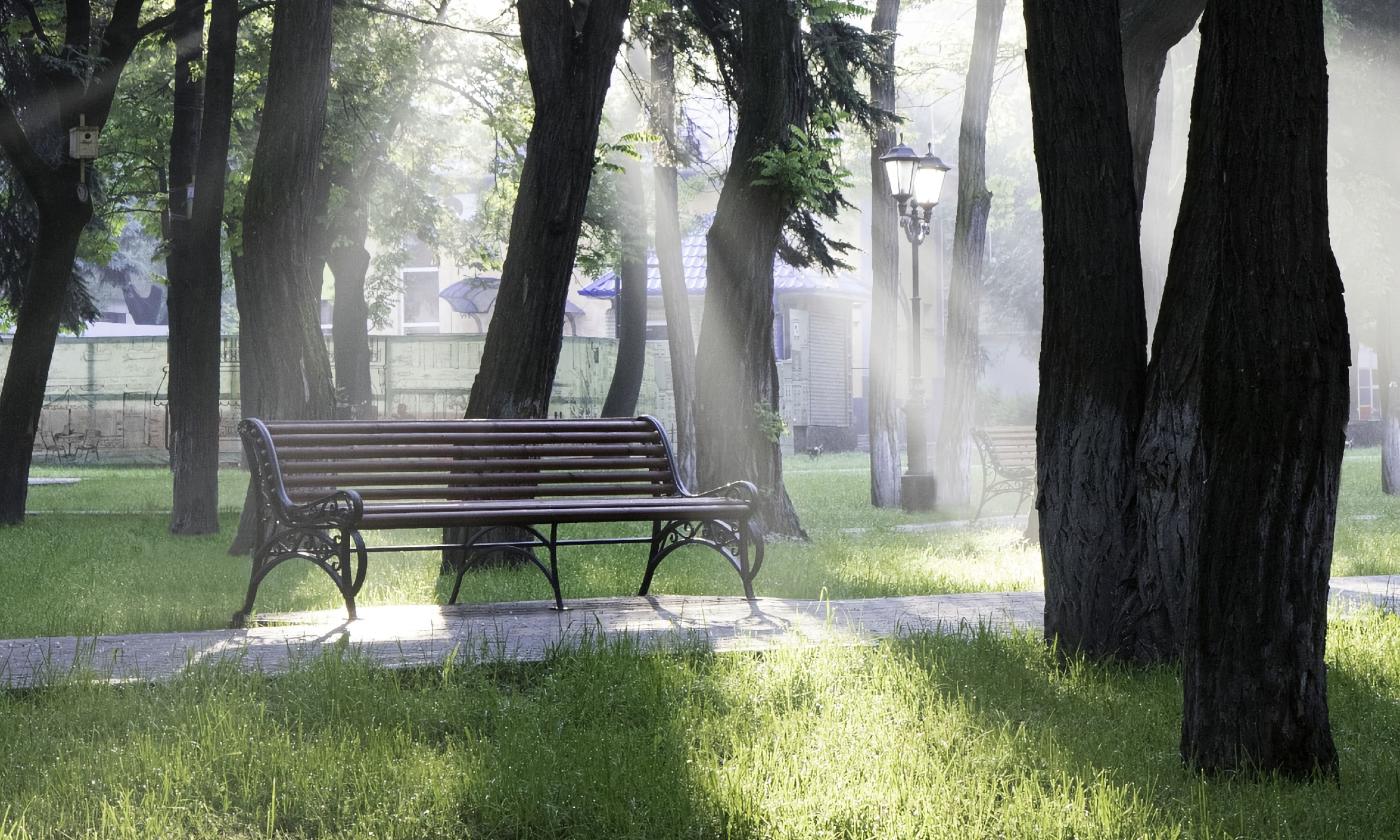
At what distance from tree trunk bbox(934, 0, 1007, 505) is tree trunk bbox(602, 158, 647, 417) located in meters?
5.70

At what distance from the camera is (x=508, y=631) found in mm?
6902

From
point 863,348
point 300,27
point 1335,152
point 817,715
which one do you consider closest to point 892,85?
point 1335,152

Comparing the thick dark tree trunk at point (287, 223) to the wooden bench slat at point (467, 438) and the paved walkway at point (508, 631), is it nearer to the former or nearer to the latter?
the wooden bench slat at point (467, 438)

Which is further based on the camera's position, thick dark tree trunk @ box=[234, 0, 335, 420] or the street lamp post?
the street lamp post

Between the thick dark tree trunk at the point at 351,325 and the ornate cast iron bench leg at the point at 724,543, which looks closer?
the ornate cast iron bench leg at the point at 724,543

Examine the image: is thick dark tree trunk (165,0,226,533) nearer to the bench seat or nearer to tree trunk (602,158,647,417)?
the bench seat

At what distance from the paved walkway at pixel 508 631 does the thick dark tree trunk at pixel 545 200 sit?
2.39 meters

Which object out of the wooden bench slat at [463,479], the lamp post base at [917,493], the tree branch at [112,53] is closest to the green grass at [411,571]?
the wooden bench slat at [463,479]

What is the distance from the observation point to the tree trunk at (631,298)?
77.5 ft

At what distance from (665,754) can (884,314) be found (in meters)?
17.2

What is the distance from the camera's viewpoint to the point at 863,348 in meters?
51.1

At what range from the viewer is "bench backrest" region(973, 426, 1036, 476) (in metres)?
17.6

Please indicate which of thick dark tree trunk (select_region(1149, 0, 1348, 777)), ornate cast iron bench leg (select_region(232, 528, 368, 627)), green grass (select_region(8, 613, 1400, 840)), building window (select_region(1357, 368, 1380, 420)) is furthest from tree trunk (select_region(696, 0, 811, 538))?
building window (select_region(1357, 368, 1380, 420))

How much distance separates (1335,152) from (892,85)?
344 inches
